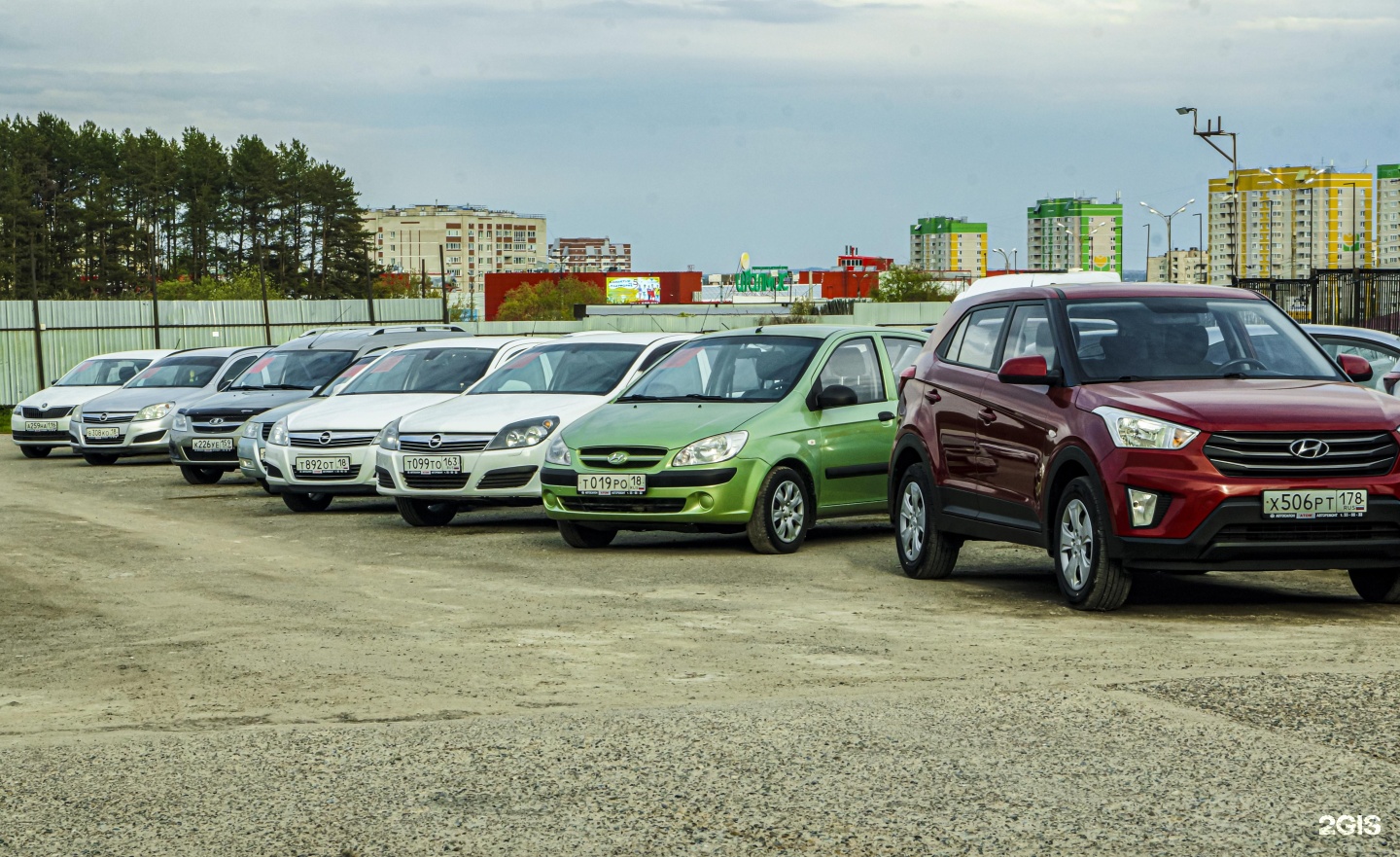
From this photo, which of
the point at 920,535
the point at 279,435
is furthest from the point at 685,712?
the point at 279,435

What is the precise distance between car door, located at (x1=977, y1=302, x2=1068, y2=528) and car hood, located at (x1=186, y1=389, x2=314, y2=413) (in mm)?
11339

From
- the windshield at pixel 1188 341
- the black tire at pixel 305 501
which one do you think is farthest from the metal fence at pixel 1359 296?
the windshield at pixel 1188 341

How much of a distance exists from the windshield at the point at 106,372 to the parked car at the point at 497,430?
570 inches

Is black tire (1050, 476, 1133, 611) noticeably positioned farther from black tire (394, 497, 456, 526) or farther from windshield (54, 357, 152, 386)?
windshield (54, 357, 152, 386)

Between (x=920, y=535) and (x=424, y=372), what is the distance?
7773 millimetres

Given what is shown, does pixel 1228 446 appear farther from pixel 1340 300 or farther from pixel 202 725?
pixel 1340 300

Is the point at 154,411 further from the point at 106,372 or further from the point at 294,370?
the point at 106,372

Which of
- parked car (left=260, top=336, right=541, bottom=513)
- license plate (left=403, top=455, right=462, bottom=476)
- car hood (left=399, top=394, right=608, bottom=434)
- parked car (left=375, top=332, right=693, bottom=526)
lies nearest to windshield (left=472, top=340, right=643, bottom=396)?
parked car (left=375, top=332, right=693, bottom=526)

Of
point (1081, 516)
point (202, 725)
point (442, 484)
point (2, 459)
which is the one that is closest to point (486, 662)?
point (202, 725)

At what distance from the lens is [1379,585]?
923cm

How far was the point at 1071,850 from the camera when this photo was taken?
449cm

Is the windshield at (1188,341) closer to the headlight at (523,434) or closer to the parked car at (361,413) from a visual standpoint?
the headlight at (523,434)

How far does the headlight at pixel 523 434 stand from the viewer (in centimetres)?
1384

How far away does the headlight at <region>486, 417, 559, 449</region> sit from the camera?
13.8 meters
